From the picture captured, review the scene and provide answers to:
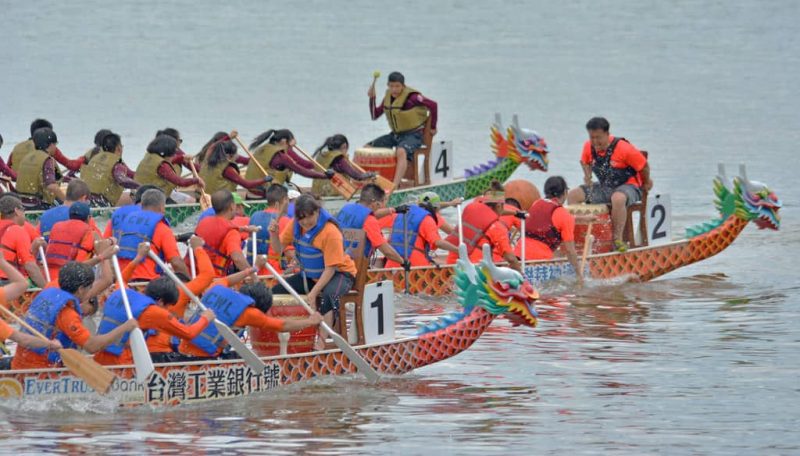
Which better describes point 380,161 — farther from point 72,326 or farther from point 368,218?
point 72,326

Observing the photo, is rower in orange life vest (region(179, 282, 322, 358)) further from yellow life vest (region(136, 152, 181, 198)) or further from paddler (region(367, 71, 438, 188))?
paddler (region(367, 71, 438, 188))

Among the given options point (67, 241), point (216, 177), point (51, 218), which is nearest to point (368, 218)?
point (67, 241)

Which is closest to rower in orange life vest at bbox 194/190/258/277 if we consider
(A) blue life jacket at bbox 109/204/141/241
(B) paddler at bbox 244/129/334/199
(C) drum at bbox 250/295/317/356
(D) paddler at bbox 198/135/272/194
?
(A) blue life jacket at bbox 109/204/141/241

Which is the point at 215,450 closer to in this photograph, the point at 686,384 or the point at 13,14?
the point at 686,384

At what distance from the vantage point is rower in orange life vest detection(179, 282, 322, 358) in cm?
1442

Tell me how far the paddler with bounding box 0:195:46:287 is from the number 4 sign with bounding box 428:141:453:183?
985 cm

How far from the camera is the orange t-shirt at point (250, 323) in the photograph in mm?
14445

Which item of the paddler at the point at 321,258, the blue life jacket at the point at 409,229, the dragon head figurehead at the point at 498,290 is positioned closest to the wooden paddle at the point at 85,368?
the paddler at the point at 321,258

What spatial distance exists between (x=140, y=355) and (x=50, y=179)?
9.23 metres

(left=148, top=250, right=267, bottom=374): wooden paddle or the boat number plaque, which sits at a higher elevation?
the boat number plaque

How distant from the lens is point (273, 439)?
13.8 m

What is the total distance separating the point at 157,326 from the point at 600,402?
12.5 feet

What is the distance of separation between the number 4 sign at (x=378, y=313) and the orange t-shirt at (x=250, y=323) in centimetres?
104

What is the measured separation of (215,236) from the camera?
16641mm
